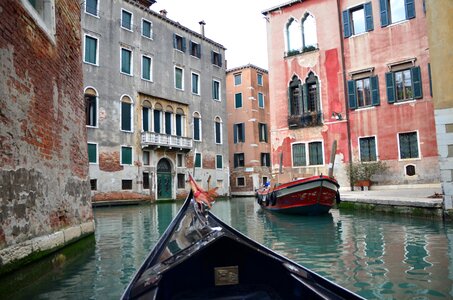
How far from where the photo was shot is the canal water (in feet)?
10.2

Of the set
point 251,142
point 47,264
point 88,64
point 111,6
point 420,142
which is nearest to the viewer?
point 47,264

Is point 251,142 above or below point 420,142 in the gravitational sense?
above

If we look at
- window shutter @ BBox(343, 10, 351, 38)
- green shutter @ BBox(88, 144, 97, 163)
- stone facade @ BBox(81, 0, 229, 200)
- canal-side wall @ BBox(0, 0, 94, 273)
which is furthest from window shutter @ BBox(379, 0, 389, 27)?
green shutter @ BBox(88, 144, 97, 163)

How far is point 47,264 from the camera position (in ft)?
12.7

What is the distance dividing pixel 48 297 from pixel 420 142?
1236cm

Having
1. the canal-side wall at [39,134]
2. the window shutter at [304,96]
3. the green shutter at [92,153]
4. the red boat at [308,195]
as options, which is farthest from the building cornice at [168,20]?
the canal-side wall at [39,134]

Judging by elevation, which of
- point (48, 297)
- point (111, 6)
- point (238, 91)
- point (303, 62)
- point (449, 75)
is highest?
point (111, 6)

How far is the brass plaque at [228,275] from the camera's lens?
2.27 m

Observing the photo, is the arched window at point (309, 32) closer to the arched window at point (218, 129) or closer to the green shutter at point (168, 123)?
the green shutter at point (168, 123)

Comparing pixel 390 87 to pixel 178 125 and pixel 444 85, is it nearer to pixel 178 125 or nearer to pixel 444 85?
pixel 444 85

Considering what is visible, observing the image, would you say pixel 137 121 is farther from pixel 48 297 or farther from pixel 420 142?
pixel 48 297

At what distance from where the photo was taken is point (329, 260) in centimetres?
416

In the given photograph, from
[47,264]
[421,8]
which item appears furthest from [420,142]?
[47,264]

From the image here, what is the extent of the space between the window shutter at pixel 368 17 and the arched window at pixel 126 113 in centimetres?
1097
